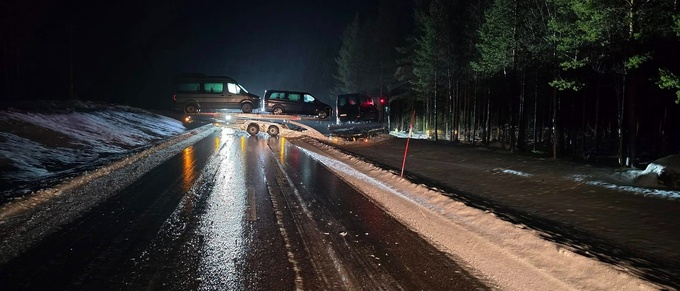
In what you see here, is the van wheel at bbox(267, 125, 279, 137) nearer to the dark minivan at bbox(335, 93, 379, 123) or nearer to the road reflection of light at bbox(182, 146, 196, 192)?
the dark minivan at bbox(335, 93, 379, 123)

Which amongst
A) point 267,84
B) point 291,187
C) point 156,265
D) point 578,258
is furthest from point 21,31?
point 267,84

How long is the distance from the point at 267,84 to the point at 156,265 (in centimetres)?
16808

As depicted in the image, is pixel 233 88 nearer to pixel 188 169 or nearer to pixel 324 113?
pixel 324 113

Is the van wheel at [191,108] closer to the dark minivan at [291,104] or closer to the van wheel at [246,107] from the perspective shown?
the van wheel at [246,107]

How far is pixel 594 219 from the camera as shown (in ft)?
22.9

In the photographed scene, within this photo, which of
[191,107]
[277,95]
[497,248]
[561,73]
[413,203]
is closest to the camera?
[497,248]

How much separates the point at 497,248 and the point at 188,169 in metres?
8.63

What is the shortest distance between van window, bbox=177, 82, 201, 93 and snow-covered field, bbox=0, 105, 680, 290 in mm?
7336

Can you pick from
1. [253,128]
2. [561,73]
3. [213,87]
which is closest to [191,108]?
[213,87]

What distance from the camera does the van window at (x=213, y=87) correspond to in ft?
89.5

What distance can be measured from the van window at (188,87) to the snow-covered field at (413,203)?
24.1 ft

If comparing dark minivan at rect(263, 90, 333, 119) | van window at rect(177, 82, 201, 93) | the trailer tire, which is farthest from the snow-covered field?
dark minivan at rect(263, 90, 333, 119)

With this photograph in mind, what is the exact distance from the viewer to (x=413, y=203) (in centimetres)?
823

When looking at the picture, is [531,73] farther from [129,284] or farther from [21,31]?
[21,31]
